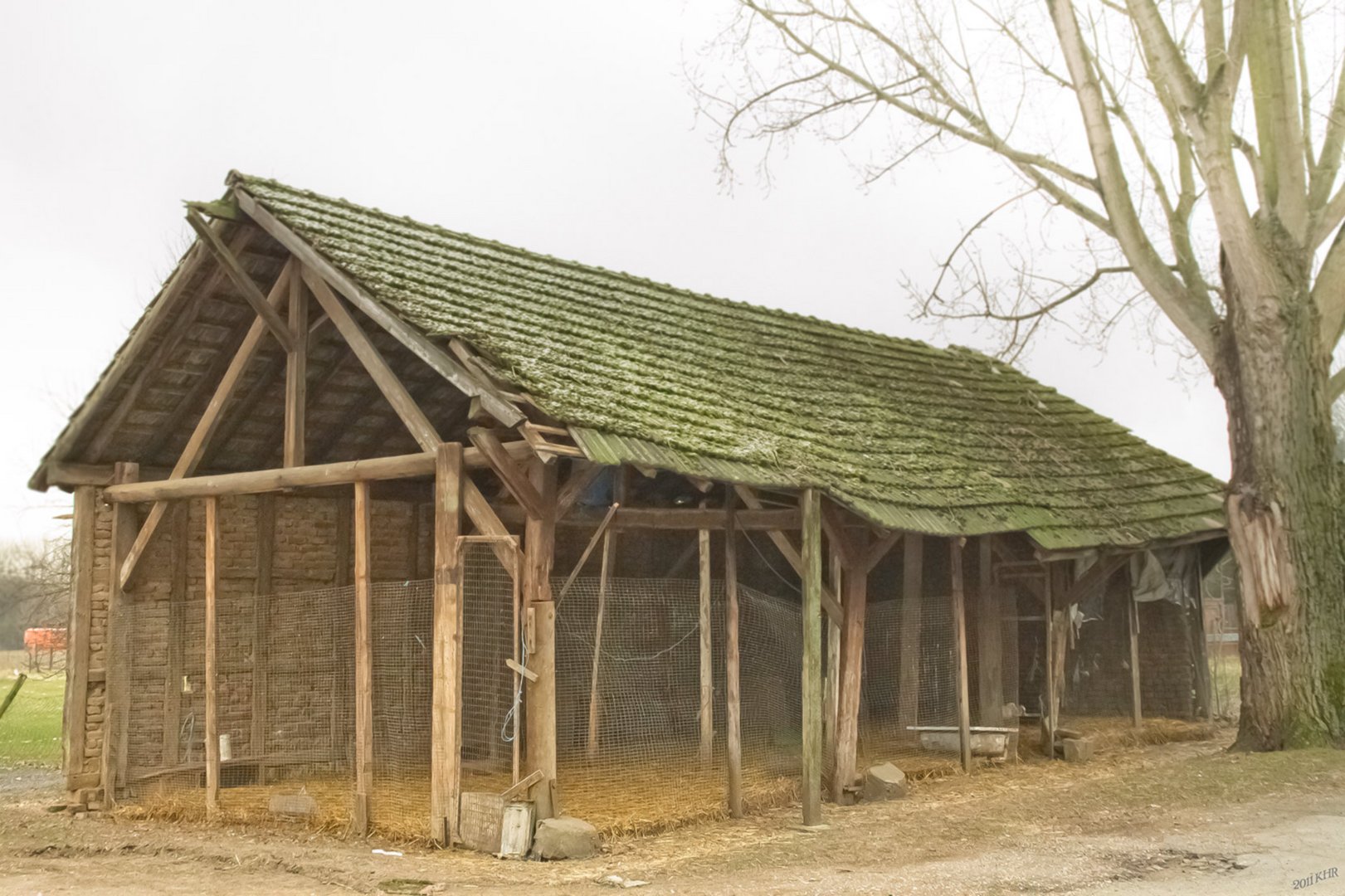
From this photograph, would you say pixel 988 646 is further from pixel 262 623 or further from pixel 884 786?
pixel 262 623

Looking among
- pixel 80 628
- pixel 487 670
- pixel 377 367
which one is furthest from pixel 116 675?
pixel 377 367

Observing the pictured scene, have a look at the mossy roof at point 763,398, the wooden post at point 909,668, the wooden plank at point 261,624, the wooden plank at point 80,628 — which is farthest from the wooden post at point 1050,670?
the wooden plank at point 80,628

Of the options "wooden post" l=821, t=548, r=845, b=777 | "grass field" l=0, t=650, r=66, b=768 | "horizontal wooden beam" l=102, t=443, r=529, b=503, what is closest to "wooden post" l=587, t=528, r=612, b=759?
"horizontal wooden beam" l=102, t=443, r=529, b=503

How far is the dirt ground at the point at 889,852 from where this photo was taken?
792cm

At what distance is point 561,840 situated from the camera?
8.91 meters

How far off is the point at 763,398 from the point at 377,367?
409 centimetres

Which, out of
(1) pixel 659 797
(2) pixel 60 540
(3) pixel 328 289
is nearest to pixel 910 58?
(3) pixel 328 289

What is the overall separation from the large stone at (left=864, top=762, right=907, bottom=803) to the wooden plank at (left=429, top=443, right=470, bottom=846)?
13.5 ft

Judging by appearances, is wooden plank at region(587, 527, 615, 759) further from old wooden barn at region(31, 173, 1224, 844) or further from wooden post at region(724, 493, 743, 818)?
wooden post at region(724, 493, 743, 818)

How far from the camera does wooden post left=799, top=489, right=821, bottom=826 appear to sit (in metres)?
10.5

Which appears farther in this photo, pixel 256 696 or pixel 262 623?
pixel 262 623

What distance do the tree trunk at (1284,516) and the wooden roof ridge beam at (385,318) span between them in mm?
8354

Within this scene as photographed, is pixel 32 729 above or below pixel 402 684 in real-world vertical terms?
below

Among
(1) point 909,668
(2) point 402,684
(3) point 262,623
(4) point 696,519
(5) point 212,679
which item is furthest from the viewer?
(1) point 909,668
